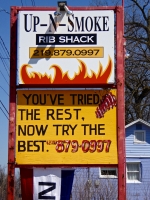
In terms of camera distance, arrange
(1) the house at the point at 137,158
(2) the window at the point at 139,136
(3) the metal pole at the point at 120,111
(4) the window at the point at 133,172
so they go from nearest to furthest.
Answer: (3) the metal pole at the point at 120,111 → (1) the house at the point at 137,158 → (4) the window at the point at 133,172 → (2) the window at the point at 139,136

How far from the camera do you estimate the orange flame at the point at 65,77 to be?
8586mm

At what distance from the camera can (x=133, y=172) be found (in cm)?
3088

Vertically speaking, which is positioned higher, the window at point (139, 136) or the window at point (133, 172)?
the window at point (139, 136)

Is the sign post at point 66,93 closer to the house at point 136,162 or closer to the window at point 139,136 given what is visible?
the house at point 136,162

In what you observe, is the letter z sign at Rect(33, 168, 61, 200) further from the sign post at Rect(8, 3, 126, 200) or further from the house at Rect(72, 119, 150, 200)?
the house at Rect(72, 119, 150, 200)

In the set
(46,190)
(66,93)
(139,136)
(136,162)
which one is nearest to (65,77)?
(66,93)

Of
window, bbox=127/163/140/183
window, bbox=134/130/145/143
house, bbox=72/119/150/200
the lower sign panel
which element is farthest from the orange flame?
window, bbox=134/130/145/143

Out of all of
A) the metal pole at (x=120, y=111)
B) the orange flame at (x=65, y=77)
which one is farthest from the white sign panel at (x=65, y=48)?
the metal pole at (x=120, y=111)

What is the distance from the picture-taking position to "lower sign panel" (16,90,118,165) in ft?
27.8

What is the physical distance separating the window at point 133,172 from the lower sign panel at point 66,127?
22.7 meters

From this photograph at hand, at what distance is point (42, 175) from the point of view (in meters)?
8.55

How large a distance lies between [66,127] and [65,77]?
78cm

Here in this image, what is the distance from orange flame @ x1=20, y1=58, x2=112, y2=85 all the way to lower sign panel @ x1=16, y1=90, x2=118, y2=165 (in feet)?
0.53

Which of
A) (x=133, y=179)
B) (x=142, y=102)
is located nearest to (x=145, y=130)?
(x=133, y=179)
